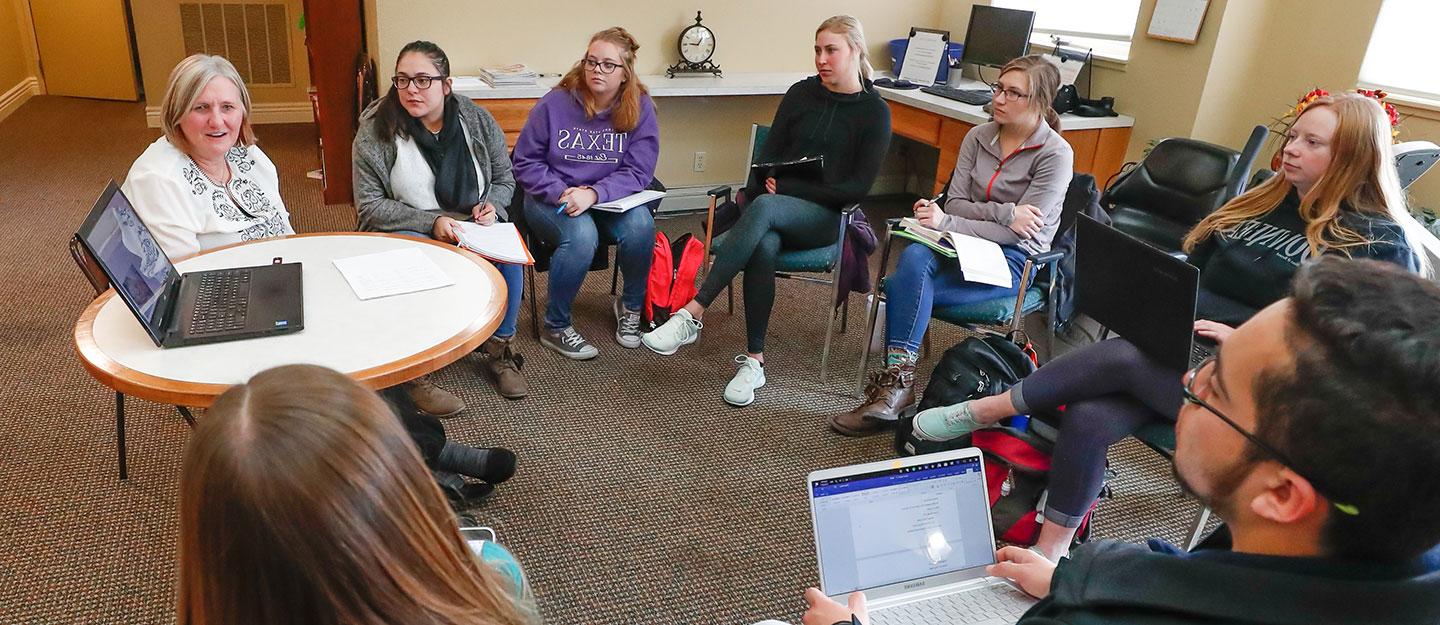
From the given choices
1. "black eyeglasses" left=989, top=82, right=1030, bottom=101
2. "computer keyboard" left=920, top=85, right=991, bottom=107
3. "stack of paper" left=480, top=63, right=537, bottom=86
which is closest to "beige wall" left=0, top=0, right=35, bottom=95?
"stack of paper" left=480, top=63, right=537, bottom=86

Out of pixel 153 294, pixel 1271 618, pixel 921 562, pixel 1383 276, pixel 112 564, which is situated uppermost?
pixel 1383 276

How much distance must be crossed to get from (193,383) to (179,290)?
41 centimetres

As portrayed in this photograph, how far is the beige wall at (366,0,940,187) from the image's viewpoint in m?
3.83

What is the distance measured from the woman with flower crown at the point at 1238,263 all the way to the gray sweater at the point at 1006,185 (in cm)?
41

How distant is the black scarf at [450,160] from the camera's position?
8.71ft

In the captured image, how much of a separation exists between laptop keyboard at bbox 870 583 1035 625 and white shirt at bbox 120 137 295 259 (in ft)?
5.87

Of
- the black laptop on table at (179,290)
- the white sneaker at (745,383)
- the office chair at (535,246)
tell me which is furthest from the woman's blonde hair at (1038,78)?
the black laptop on table at (179,290)

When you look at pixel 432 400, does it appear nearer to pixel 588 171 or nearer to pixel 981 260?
pixel 588 171

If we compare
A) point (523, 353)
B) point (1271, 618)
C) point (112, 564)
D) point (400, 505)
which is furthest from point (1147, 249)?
point (112, 564)

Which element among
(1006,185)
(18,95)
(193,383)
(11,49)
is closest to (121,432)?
(193,383)

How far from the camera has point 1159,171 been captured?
320 centimetres

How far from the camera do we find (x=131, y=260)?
162 cm

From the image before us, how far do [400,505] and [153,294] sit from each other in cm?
117

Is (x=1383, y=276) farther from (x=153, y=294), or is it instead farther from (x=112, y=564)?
(x=112, y=564)
